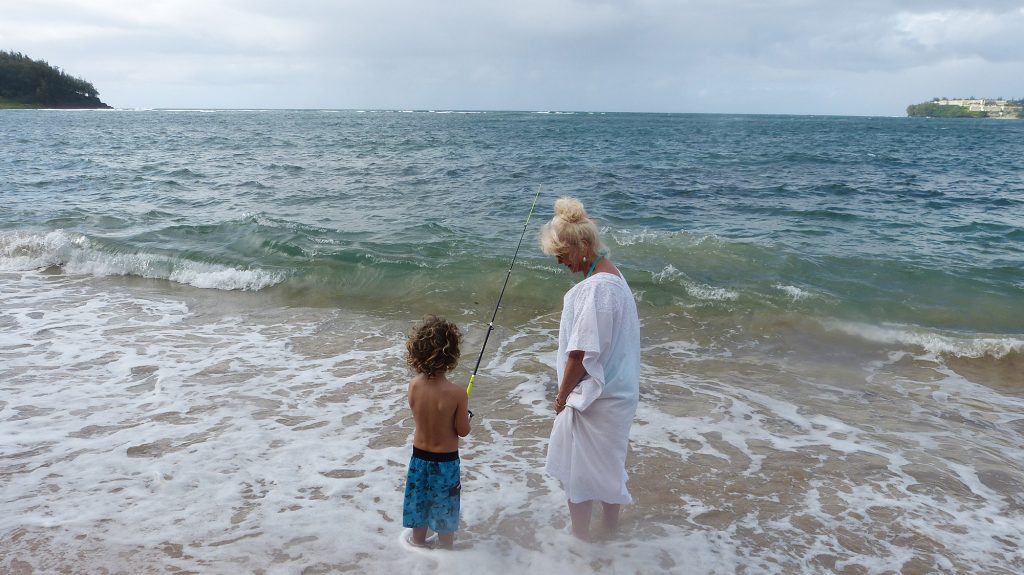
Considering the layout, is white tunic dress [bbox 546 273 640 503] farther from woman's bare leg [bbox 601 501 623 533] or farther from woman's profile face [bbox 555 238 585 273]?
woman's bare leg [bbox 601 501 623 533]

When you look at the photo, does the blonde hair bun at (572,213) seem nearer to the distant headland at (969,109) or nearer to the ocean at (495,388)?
the ocean at (495,388)

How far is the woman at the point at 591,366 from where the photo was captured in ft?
10.3

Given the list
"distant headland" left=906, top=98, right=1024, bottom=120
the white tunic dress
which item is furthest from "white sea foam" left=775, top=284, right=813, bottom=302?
"distant headland" left=906, top=98, right=1024, bottom=120

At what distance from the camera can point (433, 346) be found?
3.24 m

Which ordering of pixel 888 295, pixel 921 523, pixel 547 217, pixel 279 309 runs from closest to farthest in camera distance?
pixel 921 523 → pixel 279 309 → pixel 888 295 → pixel 547 217

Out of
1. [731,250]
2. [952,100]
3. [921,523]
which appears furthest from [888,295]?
[952,100]

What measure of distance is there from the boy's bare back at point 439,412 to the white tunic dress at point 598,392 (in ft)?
1.68

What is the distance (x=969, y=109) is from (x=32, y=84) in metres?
188

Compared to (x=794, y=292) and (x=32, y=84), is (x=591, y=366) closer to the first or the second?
(x=794, y=292)

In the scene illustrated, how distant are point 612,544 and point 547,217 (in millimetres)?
11875

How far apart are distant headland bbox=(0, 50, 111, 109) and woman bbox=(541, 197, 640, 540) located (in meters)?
125

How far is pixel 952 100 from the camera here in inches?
7259

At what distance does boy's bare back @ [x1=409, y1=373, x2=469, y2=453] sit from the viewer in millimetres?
3314

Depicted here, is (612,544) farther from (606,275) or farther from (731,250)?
(731,250)
